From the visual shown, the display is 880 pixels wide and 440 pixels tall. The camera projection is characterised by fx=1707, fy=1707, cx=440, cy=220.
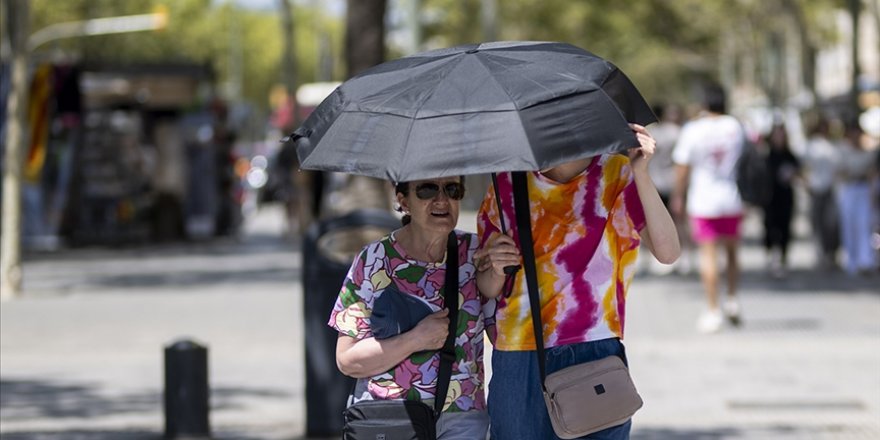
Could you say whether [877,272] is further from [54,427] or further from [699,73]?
[699,73]

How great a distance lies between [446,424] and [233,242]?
2349 centimetres

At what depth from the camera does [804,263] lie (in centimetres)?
2012

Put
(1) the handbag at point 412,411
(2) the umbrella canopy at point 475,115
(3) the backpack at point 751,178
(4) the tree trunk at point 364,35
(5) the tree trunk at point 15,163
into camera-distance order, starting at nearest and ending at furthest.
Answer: (2) the umbrella canopy at point 475,115 → (1) the handbag at point 412,411 → (4) the tree trunk at point 364,35 → (3) the backpack at point 751,178 → (5) the tree trunk at point 15,163

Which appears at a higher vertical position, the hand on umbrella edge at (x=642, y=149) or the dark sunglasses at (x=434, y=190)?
the hand on umbrella edge at (x=642, y=149)

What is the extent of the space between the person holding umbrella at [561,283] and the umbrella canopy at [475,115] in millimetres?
235

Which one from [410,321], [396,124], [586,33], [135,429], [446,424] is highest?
[586,33]

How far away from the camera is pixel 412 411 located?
14.5ft

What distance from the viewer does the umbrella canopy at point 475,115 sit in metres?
4.16

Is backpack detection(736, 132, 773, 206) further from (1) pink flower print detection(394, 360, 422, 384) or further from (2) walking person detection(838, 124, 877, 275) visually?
(1) pink flower print detection(394, 360, 422, 384)

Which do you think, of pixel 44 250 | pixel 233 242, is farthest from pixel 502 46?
pixel 233 242

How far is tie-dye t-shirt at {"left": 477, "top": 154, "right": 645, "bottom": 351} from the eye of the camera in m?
4.54

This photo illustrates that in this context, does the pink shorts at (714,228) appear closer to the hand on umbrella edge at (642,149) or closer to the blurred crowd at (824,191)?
the blurred crowd at (824,191)

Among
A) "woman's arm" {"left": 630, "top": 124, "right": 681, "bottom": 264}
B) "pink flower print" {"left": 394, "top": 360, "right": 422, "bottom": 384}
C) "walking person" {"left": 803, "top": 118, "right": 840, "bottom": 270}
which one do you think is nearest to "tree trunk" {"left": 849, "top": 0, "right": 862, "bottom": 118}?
"walking person" {"left": 803, "top": 118, "right": 840, "bottom": 270}

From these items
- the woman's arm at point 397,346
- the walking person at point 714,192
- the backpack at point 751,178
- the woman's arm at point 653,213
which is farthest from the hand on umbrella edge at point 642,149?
the backpack at point 751,178
